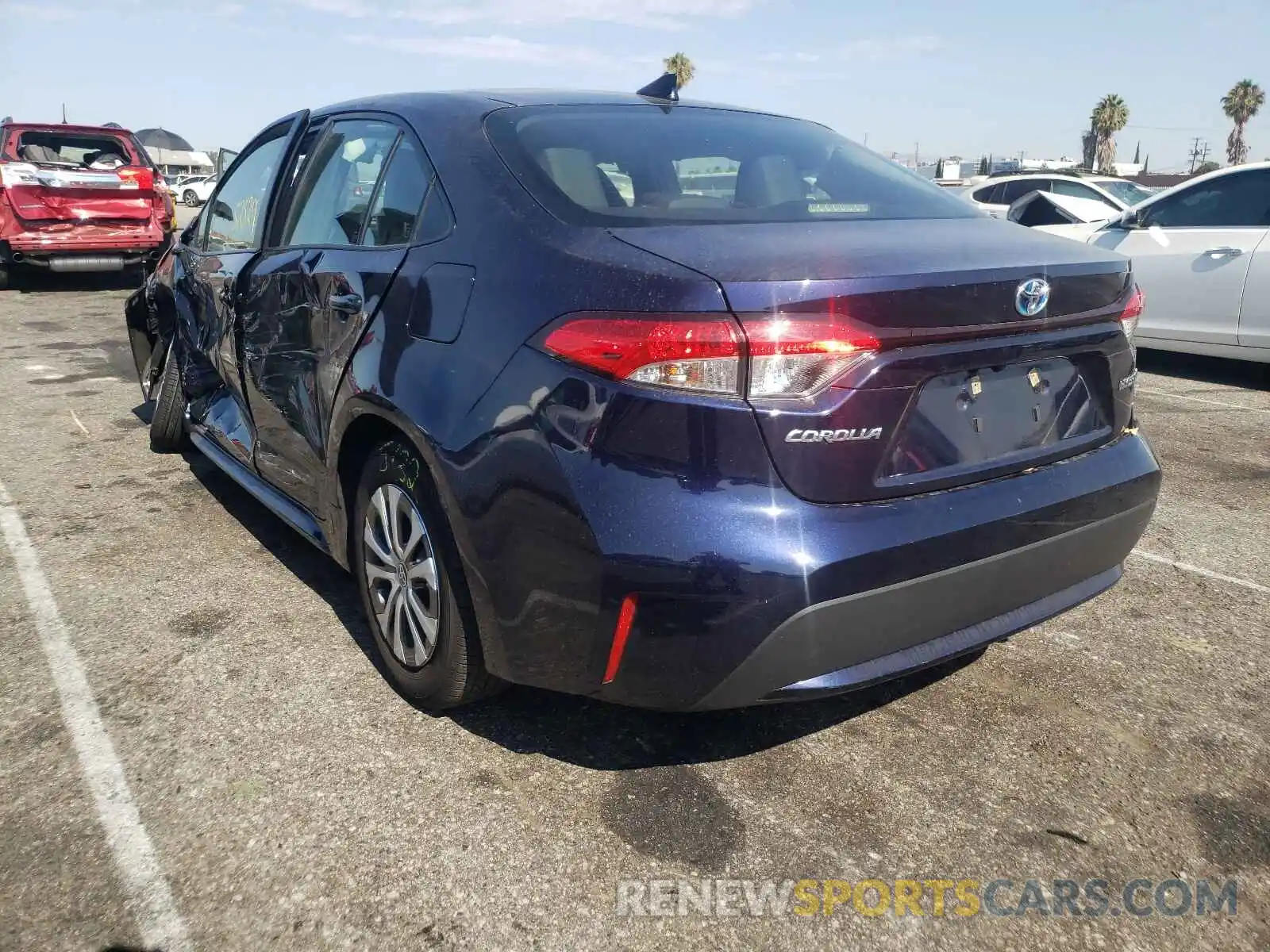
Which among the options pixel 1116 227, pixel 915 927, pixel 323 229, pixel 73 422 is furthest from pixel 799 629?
pixel 1116 227

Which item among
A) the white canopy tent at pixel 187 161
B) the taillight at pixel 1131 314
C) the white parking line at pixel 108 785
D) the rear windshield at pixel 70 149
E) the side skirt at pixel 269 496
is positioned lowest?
the white parking line at pixel 108 785

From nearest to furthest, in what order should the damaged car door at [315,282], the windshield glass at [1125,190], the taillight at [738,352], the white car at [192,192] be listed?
the taillight at [738,352], the damaged car door at [315,282], the windshield glass at [1125,190], the white car at [192,192]

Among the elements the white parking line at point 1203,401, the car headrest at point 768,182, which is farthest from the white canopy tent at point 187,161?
the car headrest at point 768,182

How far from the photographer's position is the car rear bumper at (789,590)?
1.98m

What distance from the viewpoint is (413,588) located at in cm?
264

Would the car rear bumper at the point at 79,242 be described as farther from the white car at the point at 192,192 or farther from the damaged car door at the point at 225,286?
the white car at the point at 192,192

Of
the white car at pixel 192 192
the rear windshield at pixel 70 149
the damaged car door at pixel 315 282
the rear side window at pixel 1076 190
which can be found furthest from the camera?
the white car at pixel 192 192

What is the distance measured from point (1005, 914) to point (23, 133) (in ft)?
43.2

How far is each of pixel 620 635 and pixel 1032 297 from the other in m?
1.16

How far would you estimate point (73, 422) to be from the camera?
595cm

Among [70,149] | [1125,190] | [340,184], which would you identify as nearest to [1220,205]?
[340,184]

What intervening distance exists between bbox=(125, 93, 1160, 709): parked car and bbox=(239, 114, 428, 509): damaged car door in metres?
0.02

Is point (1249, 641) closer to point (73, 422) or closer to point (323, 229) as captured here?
point (323, 229)

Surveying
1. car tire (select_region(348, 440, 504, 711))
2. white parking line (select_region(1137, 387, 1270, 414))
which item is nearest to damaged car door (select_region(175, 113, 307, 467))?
car tire (select_region(348, 440, 504, 711))
